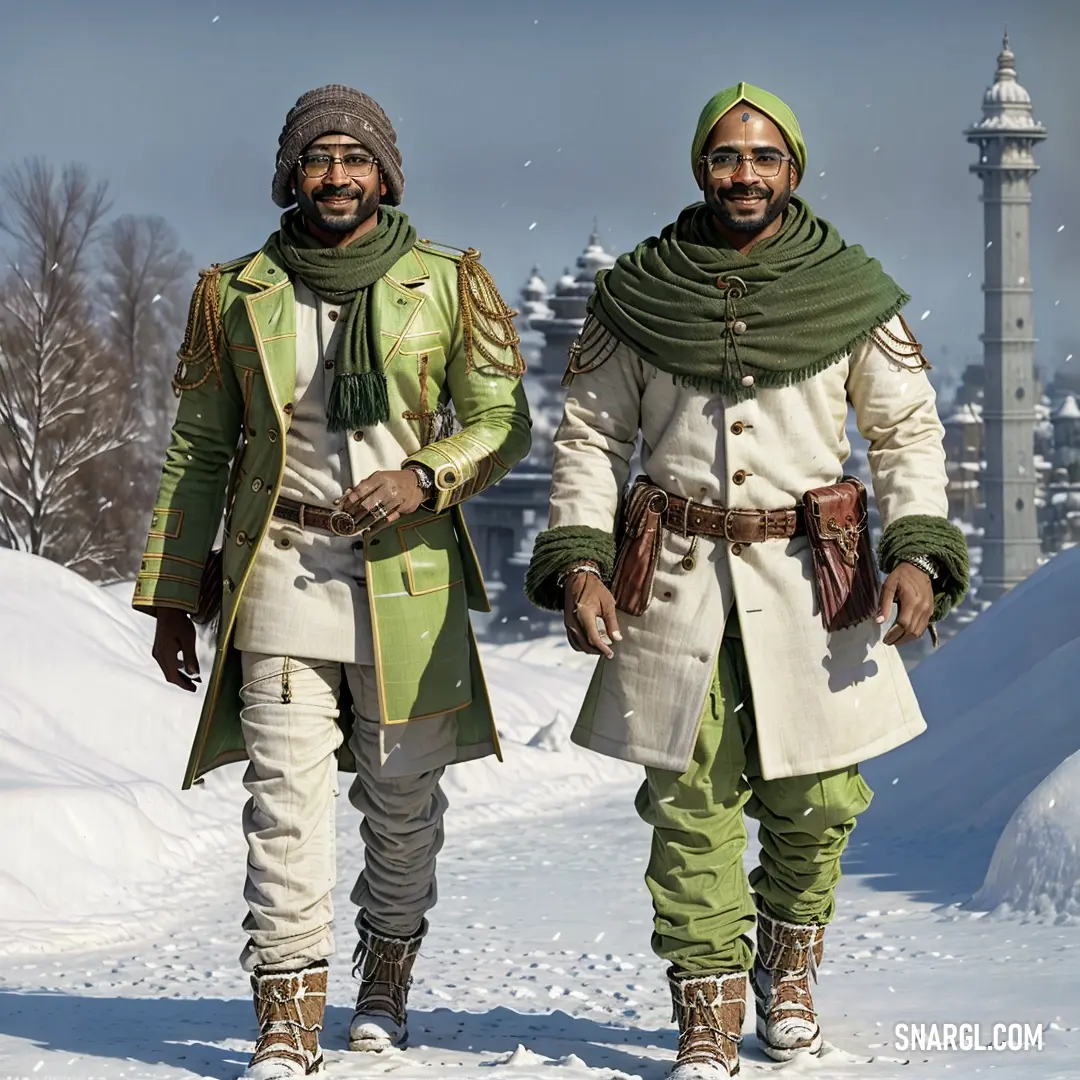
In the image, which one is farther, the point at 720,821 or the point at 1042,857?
the point at 1042,857

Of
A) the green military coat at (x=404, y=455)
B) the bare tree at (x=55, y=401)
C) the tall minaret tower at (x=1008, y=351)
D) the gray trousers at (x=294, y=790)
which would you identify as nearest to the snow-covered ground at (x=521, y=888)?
the gray trousers at (x=294, y=790)

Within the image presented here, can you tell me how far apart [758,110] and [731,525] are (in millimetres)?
905

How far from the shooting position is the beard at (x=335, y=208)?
4660 millimetres

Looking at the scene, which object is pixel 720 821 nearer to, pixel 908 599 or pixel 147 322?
pixel 908 599

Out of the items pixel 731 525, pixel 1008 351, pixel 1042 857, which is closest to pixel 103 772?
pixel 1042 857

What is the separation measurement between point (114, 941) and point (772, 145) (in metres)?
4.66

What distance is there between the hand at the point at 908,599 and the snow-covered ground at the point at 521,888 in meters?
1.05

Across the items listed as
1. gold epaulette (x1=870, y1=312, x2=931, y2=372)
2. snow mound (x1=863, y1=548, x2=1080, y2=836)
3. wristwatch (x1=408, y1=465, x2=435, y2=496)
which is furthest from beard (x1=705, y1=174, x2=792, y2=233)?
snow mound (x1=863, y1=548, x2=1080, y2=836)

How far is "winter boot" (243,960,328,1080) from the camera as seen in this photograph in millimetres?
4598

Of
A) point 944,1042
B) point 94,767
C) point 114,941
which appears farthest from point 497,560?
point 944,1042

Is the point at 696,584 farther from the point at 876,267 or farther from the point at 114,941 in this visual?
the point at 114,941

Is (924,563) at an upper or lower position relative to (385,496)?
lower

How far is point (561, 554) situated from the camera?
4512 millimetres

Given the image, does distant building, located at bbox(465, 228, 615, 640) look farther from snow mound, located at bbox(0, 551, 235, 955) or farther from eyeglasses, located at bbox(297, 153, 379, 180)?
eyeglasses, located at bbox(297, 153, 379, 180)
